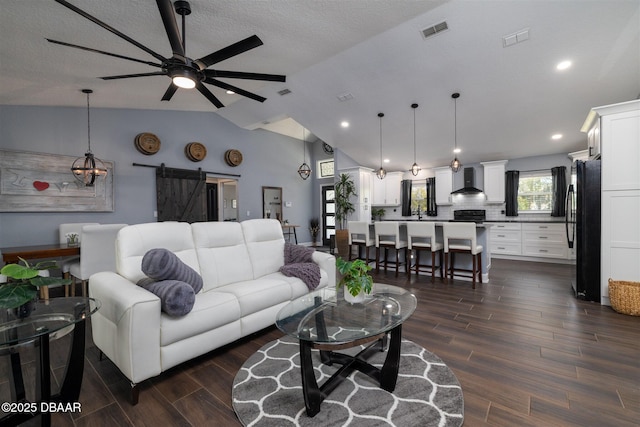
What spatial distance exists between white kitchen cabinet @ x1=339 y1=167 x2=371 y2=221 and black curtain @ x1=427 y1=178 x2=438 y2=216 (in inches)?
65.1

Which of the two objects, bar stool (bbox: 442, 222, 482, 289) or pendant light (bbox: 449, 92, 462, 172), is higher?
pendant light (bbox: 449, 92, 462, 172)

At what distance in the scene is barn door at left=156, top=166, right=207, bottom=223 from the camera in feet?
19.4

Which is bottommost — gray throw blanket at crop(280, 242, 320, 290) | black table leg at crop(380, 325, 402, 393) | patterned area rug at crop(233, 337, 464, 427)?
patterned area rug at crop(233, 337, 464, 427)

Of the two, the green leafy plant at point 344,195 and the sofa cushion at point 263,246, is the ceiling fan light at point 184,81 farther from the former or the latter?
the green leafy plant at point 344,195

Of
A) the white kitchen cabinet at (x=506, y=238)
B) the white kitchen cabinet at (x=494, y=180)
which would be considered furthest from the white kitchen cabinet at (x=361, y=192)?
the white kitchen cabinet at (x=506, y=238)

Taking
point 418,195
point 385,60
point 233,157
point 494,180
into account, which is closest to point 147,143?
point 233,157

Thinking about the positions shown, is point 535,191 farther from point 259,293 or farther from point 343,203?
point 259,293

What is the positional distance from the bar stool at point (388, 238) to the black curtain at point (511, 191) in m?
3.33

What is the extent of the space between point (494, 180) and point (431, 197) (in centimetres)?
153

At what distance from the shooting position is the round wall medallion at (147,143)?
5456 mm

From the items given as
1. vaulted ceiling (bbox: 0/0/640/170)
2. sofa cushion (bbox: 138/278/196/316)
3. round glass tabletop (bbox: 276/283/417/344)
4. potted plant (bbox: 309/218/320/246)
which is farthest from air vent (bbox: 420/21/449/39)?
potted plant (bbox: 309/218/320/246)

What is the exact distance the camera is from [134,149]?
5.48m

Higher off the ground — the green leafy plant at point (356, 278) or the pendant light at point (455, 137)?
the pendant light at point (455, 137)

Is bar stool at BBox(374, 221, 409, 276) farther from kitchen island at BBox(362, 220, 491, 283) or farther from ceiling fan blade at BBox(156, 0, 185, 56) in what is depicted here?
ceiling fan blade at BBox(156, 0, 185, 56)
